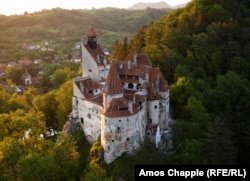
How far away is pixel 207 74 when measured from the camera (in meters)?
83.9

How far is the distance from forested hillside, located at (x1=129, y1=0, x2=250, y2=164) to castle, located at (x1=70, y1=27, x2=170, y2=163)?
5408 mm

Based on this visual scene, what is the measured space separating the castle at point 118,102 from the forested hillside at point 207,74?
5408 mm

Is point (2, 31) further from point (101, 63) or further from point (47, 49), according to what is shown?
point (101, 63)

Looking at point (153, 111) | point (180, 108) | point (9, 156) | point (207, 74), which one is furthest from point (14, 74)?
point (153, 111)

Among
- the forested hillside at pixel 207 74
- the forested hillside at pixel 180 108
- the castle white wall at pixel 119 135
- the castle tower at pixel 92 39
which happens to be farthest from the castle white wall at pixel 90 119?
the forested hillside at pixel 207 74

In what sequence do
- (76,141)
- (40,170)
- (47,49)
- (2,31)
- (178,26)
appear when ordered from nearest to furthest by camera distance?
1. (40,170)
2. (76,141)
3. (178,26)
4. (47,49)
5. (2,31)

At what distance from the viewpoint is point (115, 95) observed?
54.6 m

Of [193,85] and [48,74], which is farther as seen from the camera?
[48,74]

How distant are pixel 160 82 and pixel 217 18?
4585 cm

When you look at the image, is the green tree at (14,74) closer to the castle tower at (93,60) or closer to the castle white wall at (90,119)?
the castle tower at (93,60)

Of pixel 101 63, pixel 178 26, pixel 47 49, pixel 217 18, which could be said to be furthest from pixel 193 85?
pixel 47 49

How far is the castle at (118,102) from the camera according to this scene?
53.8m

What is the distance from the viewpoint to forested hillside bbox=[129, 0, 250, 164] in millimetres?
59562

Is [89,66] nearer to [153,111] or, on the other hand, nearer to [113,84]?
[113,84]
